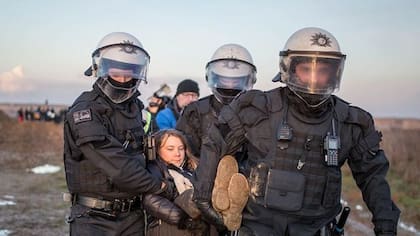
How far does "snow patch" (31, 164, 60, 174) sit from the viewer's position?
15.8 metres

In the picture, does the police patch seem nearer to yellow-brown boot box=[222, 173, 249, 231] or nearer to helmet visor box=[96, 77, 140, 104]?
helmet visor box=[96, 77, 140, 104]

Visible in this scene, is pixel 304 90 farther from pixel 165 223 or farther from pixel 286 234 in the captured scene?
pixel 165 223

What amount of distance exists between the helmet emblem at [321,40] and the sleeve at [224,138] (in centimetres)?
53

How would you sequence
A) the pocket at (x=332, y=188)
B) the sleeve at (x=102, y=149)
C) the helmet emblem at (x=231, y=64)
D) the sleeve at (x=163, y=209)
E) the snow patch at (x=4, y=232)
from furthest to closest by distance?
the snow patch at (x=4, y=232), the helmet emblem at (x=231, y=64), the sleeve at (x=163, y=209), the sleeve at (x=102, y=149), the pocket at (x=332, y=188)

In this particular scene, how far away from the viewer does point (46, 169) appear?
16.5 metres

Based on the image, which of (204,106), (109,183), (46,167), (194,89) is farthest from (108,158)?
(46,167)

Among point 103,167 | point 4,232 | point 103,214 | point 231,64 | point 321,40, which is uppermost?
point 321,40

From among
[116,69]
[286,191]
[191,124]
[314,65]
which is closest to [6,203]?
[191,124]

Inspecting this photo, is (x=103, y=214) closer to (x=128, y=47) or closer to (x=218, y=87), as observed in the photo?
(x=128, y=47)

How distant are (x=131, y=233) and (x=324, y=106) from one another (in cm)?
179

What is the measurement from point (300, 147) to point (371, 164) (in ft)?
1.87

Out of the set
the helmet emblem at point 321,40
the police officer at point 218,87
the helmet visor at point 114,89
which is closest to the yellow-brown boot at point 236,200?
the helmet emblem at point 321,40

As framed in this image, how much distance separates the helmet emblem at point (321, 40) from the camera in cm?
355

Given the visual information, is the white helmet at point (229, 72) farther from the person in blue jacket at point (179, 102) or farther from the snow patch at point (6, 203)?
the snow patch at point (6, 203)
